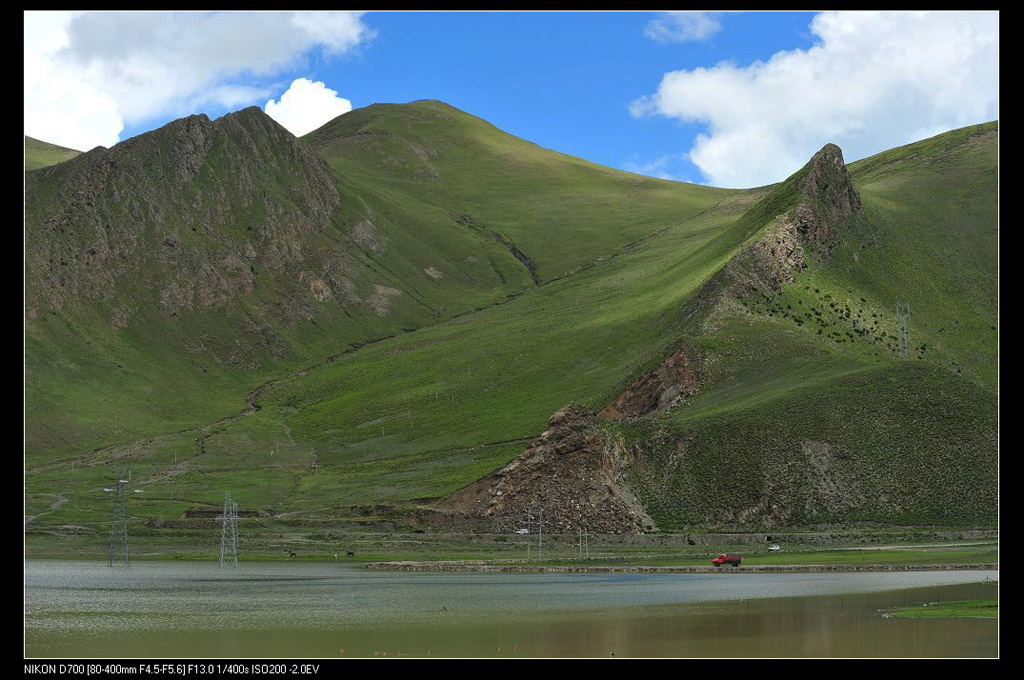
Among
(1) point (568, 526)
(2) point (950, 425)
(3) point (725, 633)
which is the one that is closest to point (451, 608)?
(3) point (725, 633)

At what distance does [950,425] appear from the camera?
153250 mm

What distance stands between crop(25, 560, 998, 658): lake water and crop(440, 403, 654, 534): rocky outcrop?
34.9 meters

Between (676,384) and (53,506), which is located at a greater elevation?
(676,384)

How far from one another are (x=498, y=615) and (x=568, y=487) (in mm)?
74331

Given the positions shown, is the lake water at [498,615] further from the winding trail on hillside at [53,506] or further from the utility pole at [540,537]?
the winding trail on hillside at [53,506]

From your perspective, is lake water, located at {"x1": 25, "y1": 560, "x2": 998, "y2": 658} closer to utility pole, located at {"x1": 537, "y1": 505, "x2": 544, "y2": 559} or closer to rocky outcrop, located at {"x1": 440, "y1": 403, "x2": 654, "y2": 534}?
utility pole, located at {"x1": 537, "y1": 505, "x2": 544, "y2": 559}

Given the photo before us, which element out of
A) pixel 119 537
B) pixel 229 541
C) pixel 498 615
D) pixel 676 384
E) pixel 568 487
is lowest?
pixel 119 537

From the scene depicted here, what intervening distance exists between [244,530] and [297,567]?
39.2 metres

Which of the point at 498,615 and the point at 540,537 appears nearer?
the point at 498,615

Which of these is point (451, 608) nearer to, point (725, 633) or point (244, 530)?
point (725, 633)

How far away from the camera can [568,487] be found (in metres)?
146

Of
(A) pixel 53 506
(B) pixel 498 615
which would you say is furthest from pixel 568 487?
(A) pixel 53 506

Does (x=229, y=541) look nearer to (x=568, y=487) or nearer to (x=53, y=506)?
(x=568, y=487)
